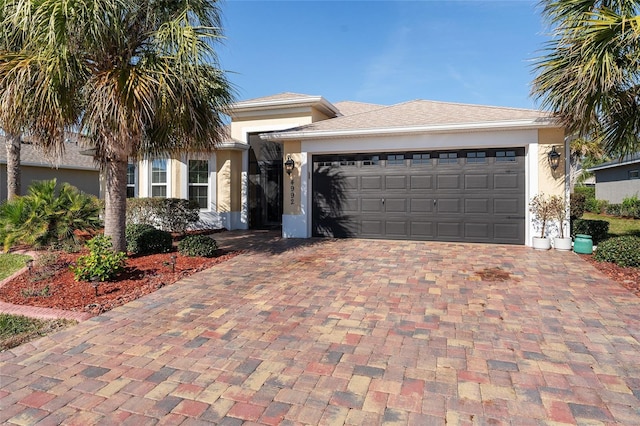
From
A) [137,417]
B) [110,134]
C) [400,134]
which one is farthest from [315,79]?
[137,417]

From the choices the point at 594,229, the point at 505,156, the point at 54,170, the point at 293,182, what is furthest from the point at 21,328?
the point at 54,170

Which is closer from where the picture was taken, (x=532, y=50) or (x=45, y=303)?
(x=45, y=303)

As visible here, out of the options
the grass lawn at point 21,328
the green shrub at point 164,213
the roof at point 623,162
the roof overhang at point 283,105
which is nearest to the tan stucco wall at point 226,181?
the green shrub at point 164,213

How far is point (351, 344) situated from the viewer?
3746mm

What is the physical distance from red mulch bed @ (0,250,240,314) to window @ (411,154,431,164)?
21.0 feet

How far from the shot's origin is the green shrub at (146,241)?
26.1 ft

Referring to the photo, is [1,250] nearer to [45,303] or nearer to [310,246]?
[45,303]

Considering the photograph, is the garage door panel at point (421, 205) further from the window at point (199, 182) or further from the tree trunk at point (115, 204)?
the window at point (199, 182)

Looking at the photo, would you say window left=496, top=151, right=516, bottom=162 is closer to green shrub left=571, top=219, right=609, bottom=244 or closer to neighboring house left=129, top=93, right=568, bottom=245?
neighboring house left=129, top=93, right=568, bottom=245

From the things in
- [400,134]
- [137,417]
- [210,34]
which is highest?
[210,34]

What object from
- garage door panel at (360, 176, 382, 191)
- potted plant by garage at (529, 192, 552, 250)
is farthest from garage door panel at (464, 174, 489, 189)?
garage door panel at (360, 176, 382, 191)

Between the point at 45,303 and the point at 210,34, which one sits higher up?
the point at 210,34

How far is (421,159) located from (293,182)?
4.04 metres

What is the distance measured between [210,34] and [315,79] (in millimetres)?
9547
